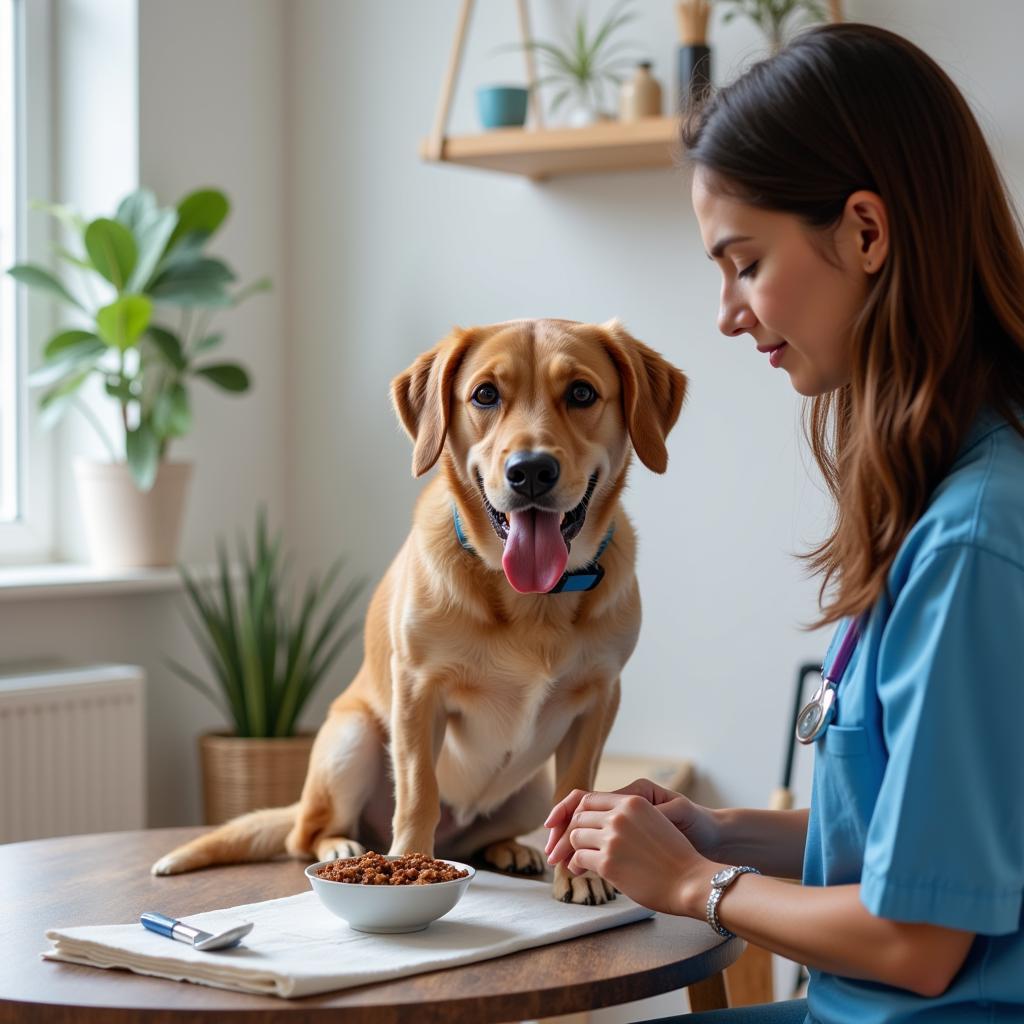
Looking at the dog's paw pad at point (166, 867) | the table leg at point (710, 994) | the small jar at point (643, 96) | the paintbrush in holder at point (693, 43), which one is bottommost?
the table leg at point (710, 994)

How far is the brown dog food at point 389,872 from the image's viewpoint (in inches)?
44.6

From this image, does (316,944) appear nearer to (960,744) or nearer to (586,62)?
(960,744)

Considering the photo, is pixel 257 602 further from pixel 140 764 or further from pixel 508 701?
pixel 508 701

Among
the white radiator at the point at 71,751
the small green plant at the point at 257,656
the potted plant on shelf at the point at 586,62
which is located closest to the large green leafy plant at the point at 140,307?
the small green plant at the point at 257,656

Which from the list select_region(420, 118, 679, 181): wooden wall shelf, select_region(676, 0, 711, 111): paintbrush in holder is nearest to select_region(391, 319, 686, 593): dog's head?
select_region(420, 118, 679, 181): wooden wall shelf

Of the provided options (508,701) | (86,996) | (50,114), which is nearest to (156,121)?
(50,114)

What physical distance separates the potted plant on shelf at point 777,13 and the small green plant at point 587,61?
302 millimetres

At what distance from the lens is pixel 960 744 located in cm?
89

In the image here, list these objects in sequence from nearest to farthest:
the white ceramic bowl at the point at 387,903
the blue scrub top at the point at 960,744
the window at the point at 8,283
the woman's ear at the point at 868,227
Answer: the blue scrub top at the point at 960,744 → the woman's ear at the point at 868,227 → the white ceramic bowl at the point at 387,903 → the window at the point at 8,283

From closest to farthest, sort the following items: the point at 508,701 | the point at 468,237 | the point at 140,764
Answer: the point at 508,701 → the point at 140,764 → the point at 468,237

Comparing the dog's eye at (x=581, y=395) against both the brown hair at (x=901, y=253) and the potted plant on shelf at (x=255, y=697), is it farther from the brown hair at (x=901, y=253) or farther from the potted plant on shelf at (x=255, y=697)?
the potted plant on shelf at (x=255, y=697)

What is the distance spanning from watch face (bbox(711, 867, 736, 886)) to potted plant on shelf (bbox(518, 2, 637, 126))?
2131mm

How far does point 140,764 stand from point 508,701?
5.47 feet

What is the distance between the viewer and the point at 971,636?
2.94ft
